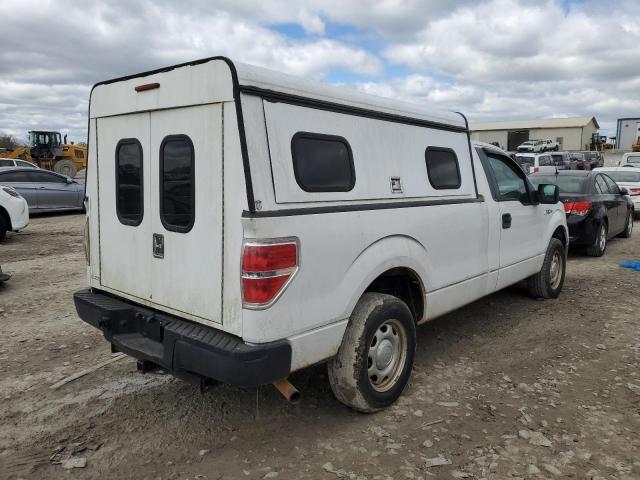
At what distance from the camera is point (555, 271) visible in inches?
255

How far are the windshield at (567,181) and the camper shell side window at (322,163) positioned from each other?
7.21m

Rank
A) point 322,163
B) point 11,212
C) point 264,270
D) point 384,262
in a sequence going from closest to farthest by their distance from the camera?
point 264,270 → point 322,163 → point 384,262 → point 11,212

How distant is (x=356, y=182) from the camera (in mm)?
3346

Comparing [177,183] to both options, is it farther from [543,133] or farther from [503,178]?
[543,133]

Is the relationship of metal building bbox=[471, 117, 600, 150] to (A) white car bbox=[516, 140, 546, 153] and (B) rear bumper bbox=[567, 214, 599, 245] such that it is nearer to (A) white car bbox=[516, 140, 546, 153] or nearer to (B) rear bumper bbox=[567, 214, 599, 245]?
(A) white car bbox=[516, 140, 546, 153]

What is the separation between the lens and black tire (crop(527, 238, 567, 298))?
615cm

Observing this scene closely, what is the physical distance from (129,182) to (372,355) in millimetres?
2035

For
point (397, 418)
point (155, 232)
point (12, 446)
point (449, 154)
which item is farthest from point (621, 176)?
point (12, 446)

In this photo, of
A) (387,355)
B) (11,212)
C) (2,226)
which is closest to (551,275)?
(387,355)

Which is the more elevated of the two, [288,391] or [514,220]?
[514,220]

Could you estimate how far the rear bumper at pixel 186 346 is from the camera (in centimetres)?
274

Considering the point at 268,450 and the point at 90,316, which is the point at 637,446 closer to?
the point at 268,450

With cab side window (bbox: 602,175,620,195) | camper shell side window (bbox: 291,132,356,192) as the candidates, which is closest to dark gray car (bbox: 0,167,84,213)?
camper shell side window (bbox: 291,132,356,192)

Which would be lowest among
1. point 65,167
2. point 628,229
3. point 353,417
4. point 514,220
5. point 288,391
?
point 353,417
